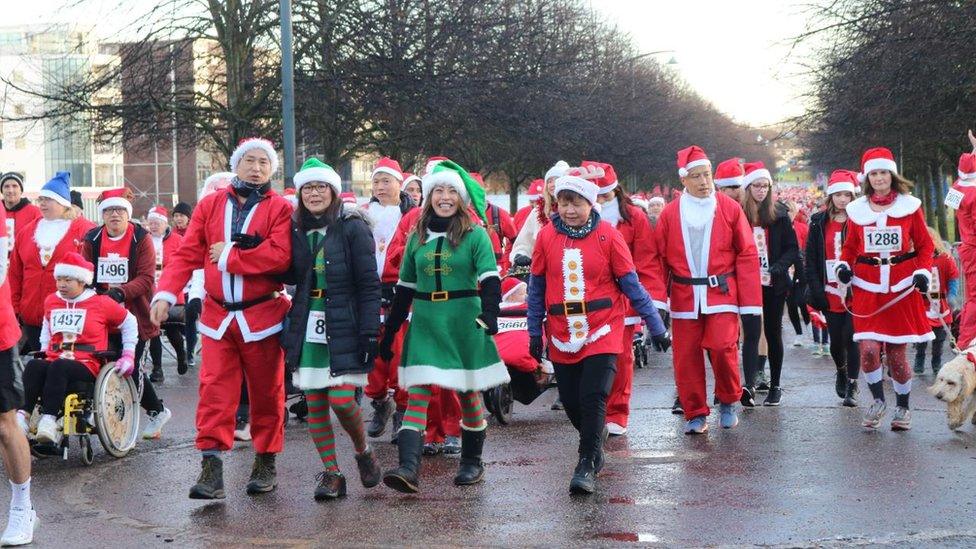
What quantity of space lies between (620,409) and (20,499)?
4.47 metres

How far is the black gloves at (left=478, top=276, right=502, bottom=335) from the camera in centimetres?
777

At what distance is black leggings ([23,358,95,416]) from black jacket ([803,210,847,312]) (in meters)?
5.55

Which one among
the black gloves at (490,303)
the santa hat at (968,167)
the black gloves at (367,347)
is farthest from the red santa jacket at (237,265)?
the santa hat at (968,167)

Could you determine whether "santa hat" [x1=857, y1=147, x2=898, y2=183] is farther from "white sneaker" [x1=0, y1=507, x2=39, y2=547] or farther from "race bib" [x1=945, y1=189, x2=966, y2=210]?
"white sneaker" [x1=0, y1=507, x2=39, y2=547]

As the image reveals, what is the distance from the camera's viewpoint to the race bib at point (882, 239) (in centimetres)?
998

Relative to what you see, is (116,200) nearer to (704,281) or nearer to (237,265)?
(237,265)

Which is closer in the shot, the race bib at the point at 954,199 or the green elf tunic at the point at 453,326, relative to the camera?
the green elf tunic at the point at 453,326

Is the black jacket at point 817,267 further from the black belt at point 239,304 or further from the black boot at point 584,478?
the black belt at point 239,304

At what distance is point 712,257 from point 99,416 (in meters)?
4.31

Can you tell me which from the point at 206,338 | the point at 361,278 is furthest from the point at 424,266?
the point at 206,338

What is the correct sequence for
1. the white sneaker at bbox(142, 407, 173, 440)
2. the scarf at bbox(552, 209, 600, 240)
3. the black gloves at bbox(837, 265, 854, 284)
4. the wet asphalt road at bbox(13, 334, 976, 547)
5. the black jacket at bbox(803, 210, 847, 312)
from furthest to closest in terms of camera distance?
1. the black jacket at bbox(803, 210, 847, 312)
2. the white sneaker at bbox(142, 407, 173, 440)
3. the black gloves at bbox(837, 265, 854, 284)
4. the scarf at bbox(552, 209, 600, 240)
5. the wet asphalt road at bbox(13, 334, 976, 547)

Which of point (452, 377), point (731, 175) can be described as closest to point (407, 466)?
point (452, 377)

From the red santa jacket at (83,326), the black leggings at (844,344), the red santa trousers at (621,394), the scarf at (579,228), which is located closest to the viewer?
the scarf at (579,228)

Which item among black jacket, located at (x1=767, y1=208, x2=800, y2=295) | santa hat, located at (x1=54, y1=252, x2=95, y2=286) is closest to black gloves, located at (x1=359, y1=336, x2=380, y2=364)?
santa hat, located at (x1=54, y1=252, x2=95, y2=286)
